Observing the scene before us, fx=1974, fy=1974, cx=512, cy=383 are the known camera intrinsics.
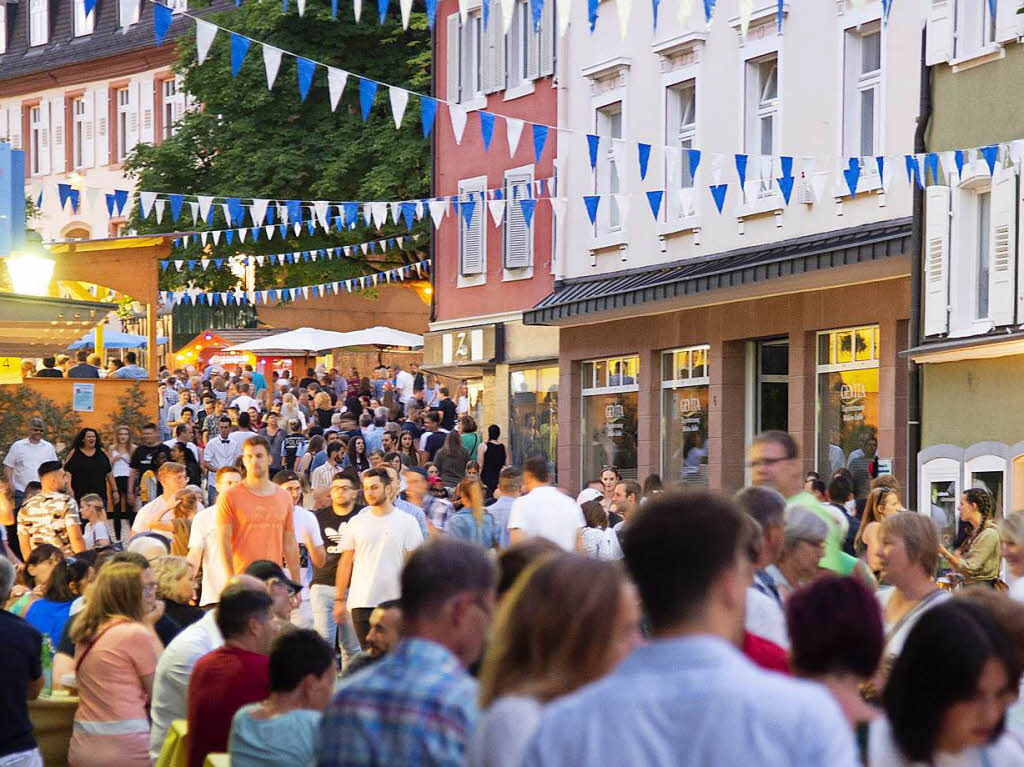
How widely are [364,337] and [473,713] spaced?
3892 centimetres

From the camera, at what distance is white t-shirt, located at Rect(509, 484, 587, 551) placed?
12.9 metres

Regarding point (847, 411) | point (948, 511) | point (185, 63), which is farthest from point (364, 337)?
point (948, 511)

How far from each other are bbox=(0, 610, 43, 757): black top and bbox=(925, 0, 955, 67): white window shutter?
16.6 metres

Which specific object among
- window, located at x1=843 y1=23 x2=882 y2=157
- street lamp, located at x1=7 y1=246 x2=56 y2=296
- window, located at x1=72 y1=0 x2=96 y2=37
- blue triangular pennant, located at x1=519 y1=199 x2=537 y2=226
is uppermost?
window, located at x1=72 y1=0 x2=96 y2=37

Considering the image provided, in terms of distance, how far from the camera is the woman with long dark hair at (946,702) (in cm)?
407

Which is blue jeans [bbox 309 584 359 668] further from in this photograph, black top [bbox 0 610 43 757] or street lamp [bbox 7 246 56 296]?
street lamp [bbox 7 246 56 296]

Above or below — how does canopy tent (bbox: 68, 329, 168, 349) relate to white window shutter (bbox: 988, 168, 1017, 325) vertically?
below

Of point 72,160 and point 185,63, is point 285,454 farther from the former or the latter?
point 72,160

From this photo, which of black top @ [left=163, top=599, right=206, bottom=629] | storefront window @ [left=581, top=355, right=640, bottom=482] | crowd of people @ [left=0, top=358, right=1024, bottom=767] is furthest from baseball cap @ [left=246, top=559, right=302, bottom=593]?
storefront window @ [left=581, top=355, right=640, bottom=482]

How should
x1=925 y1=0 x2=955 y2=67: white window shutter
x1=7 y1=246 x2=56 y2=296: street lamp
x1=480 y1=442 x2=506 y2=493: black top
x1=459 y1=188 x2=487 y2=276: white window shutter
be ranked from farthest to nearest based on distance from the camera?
x1=459 y1=188 x2=487 y2=276: white window shutter < x1=480 y1=442 x2=506 y2=493: black top < x1=7 y1=246 x2=56 y2=296: street lamp < x1=925 y1=0 x2=955 y2=67: white window shutter

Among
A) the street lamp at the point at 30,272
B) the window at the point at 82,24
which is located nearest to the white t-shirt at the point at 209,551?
the street lamp at the point at 30,272

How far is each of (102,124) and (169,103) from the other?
11.9ft

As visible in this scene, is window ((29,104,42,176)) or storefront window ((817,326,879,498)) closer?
storefront window ((817,326,879,498))

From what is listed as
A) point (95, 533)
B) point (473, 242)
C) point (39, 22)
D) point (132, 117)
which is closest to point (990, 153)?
point (95, 533)
